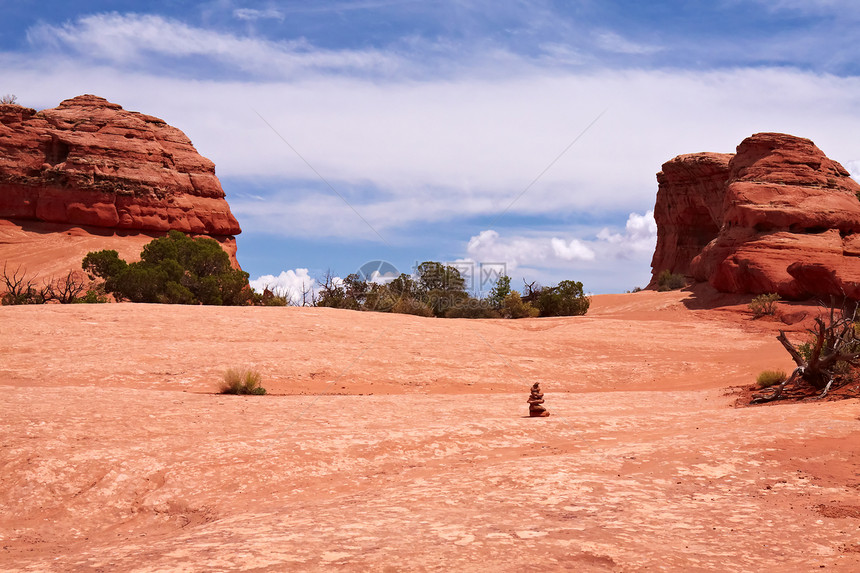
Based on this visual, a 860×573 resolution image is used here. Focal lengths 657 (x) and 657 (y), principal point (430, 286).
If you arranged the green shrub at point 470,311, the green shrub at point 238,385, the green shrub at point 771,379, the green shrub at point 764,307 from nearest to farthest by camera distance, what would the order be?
the green shrub at point 238,385 < the green shrub at point 771,379 < the green shrub at point 764,307 < the green shrub at point 470,311

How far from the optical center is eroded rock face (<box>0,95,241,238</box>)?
163ft

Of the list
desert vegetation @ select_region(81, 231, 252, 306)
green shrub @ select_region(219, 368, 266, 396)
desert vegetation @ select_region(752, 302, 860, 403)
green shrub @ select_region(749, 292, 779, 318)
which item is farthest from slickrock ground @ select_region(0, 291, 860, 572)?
desert vegetation @ select_region(81, 231, 252, 306)

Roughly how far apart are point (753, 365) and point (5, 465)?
54.3 ft

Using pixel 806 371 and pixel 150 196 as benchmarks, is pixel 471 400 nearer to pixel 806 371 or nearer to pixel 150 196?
pixel 806 371

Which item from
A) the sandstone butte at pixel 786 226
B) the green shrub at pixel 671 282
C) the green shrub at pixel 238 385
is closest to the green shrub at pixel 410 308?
the sandstone butte at pixel 786 226

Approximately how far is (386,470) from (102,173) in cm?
5059

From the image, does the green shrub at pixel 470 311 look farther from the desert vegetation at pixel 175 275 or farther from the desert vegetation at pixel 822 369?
the desert vegetation at pixel 822 369

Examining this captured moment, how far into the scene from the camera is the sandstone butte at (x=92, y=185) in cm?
4925

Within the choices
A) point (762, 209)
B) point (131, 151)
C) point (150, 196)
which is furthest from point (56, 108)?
point (762, 209)

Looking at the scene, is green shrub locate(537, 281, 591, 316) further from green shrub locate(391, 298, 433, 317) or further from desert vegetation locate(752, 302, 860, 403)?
desert vegetation locate(752, 302, 860, 403)

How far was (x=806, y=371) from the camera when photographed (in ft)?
40.5

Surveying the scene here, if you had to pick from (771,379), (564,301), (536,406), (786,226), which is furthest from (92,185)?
(771,379)

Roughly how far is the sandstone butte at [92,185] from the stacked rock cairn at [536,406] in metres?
42.8

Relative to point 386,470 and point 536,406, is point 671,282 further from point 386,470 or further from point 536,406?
point 386,470
